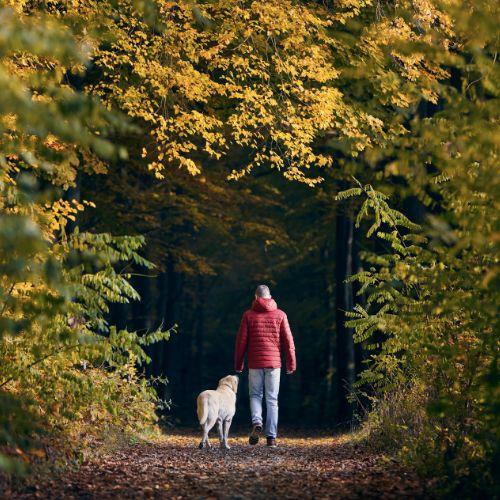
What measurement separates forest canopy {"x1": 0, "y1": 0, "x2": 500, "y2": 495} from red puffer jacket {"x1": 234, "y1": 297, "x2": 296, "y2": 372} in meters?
1.19

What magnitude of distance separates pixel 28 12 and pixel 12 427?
8889mm

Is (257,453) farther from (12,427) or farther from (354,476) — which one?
(12,427)

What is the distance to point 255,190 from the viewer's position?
32.3m

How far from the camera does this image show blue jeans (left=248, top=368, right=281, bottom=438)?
14.0 metres

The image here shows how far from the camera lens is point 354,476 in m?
9.60

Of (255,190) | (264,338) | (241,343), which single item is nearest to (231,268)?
(255,190)

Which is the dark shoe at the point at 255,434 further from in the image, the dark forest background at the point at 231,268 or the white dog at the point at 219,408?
the dark forest background at the point at 231,268

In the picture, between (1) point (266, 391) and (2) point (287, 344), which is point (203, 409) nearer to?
(1) point (266, 391)

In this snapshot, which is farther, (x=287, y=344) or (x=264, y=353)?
(x=287, y=344)

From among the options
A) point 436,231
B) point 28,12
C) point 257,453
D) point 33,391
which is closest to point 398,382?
point 257,453

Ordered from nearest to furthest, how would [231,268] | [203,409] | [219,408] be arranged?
[203,409] → [219,408] → [231,268]

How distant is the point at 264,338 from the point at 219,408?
1435mm

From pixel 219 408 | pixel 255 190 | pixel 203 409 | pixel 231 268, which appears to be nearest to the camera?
pixel 203 409

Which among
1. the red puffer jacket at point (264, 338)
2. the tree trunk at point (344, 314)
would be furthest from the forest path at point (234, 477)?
the tree trunk at point (344, 314)
